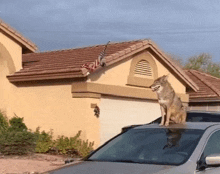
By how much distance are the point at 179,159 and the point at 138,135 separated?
108 centimetres

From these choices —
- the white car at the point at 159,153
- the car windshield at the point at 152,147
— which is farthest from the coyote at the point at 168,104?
the car windshield at the point at 152,147

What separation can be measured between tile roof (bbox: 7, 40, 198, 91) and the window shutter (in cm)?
60

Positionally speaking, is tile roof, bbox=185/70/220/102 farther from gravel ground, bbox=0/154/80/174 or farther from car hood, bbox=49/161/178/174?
car hood, bbox=49/161/178/174

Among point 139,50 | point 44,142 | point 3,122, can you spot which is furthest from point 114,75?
point 3,122

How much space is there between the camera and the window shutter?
19750mm

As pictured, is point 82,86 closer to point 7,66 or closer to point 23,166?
point 7,66

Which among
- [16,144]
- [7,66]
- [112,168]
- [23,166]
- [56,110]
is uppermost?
[7,66]

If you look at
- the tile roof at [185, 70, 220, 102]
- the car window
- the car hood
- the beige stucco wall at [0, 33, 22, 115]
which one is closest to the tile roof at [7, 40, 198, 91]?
the beige stucco wall at [0, 33, 22, 115]

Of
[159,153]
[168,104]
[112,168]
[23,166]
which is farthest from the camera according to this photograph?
[23,166]

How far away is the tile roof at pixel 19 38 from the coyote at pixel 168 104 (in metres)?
11.1

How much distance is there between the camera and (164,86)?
8930mm

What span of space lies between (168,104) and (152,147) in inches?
75.0

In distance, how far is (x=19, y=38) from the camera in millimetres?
19328

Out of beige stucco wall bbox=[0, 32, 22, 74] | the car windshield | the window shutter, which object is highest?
beige stucco wall bbox=[0, 32, 22, 74]
